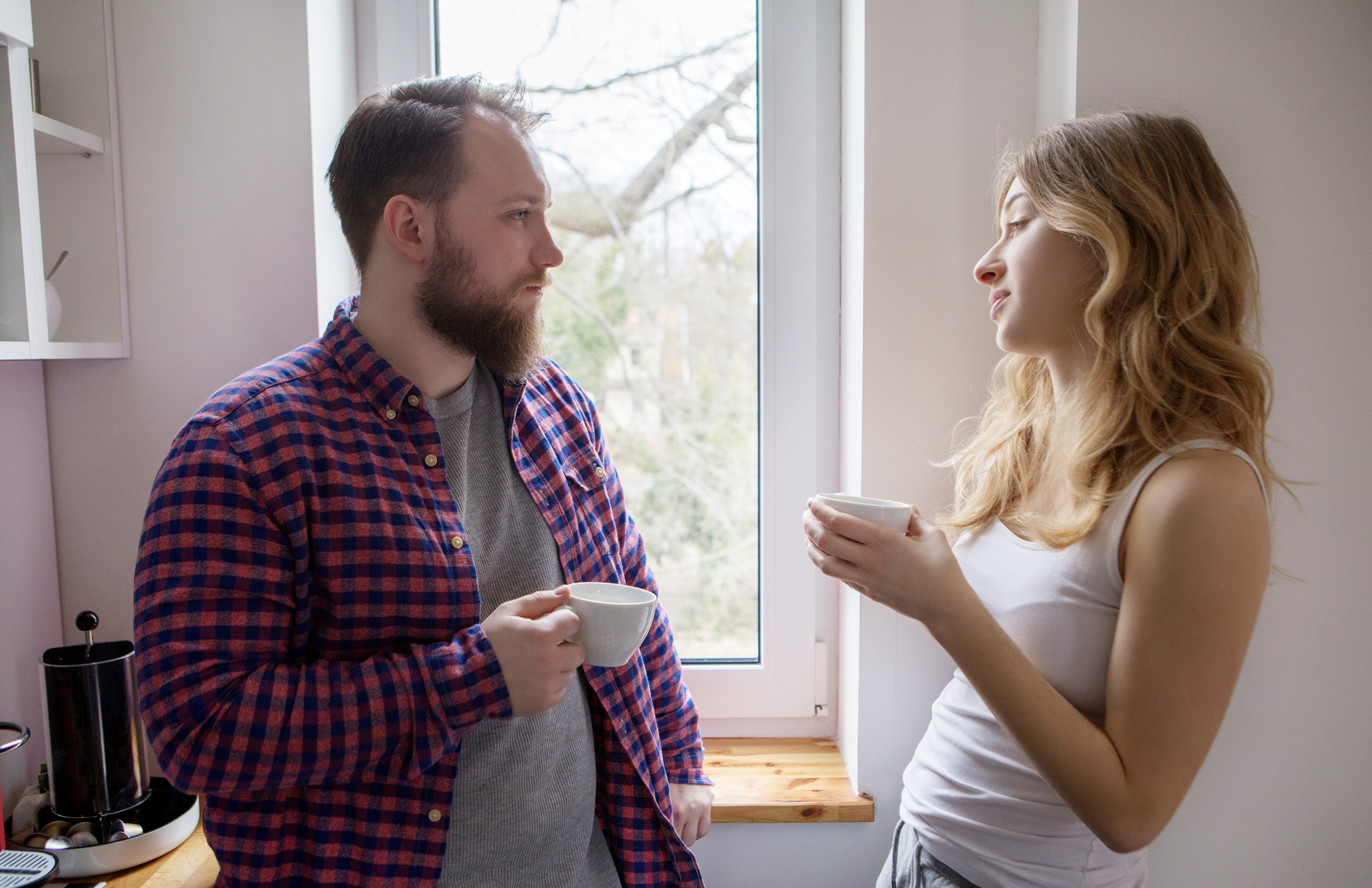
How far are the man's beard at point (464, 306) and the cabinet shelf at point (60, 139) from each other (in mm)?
693

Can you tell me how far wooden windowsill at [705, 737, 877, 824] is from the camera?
1.44 meters

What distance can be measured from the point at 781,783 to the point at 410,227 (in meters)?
1.19

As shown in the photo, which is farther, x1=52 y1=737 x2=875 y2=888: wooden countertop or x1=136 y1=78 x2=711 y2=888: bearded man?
x1=52 y1=737 x2=875 y2=888: wooden countertop

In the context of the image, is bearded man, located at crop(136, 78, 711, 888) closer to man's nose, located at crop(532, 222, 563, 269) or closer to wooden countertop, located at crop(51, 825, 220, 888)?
man's nose, located at crop(532, 222, 563, 269)

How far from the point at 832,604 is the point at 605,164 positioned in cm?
104

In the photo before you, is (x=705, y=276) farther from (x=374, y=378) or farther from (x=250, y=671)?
(x=250, y=671)

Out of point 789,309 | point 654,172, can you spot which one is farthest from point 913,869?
point 654,172

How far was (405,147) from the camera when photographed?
104cm

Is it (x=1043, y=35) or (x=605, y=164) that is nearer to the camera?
(x=1043, y=35)

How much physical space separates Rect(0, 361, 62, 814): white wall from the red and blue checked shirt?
0.69m

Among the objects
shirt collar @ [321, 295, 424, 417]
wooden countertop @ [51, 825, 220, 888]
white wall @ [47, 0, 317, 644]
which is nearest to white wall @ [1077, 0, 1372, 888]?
shirt collar @ [321, 295, 424, 417]

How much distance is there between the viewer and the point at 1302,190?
4.02 ft

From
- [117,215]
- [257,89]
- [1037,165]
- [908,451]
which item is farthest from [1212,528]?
[117,215]

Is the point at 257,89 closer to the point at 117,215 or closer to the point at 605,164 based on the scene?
the point at 117,215
